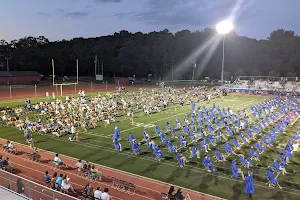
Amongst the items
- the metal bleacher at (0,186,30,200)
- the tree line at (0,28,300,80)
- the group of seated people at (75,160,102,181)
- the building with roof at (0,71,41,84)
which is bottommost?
the group of seated people at (75,160,102,181)

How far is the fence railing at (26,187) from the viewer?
8.53m

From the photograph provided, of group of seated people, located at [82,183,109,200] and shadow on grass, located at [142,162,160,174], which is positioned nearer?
group of seated people, located at [82,183,109,200]

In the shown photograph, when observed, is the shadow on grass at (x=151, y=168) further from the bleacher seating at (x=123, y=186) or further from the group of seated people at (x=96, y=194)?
the group of seated people at (x=96, y=194)

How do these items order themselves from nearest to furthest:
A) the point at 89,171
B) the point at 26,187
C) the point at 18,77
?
the point at 26,187, the point at 89,171, the point at 18,77

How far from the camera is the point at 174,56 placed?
94.8 m

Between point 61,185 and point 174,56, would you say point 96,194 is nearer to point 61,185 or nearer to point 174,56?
point 61,185

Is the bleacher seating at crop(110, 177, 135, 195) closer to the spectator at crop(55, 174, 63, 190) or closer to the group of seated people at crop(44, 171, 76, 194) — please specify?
the group of seated people at crop(44, 171, 76, 194)

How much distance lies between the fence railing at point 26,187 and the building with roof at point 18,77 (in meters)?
65.4

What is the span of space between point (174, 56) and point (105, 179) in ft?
270

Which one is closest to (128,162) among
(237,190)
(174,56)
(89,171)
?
(89,171)

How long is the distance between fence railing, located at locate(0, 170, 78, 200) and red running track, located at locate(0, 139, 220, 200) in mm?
4647

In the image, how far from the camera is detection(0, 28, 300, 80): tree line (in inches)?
3376

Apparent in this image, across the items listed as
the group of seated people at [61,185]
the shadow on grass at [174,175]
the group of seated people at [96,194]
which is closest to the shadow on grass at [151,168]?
the shadow on grass at [174,175]

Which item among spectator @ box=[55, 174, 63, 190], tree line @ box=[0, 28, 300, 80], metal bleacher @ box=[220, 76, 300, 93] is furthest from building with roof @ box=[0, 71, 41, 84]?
spectator @ box=[55, 174, 63, 190]
